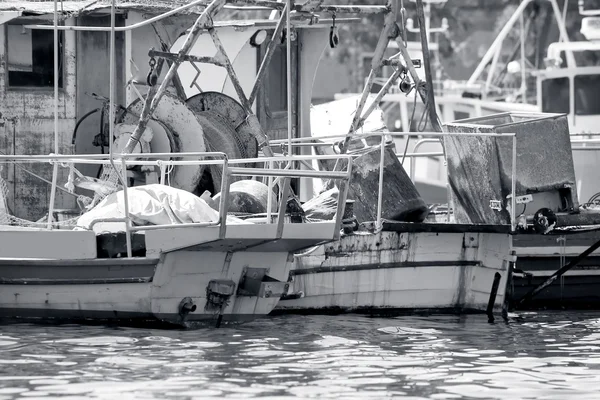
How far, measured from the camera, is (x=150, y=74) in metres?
14.3

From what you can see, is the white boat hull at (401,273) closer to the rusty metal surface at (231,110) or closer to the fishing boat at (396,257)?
the fishing boat at (396,257)

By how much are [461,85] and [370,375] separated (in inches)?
898

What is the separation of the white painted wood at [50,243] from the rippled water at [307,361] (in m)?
0.73

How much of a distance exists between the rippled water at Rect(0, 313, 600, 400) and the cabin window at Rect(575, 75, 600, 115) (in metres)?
11.3

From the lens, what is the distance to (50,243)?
12.8 m

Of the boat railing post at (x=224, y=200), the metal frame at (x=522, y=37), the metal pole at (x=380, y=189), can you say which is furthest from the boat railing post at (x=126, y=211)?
the metal frame at (x=522, y=37)

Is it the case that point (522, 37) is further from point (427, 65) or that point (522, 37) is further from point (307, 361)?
point (307, 361)

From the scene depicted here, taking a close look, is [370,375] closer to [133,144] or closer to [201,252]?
[201,252]

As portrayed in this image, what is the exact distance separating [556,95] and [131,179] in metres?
12.9

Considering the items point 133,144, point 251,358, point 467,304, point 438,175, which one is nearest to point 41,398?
point 251,358

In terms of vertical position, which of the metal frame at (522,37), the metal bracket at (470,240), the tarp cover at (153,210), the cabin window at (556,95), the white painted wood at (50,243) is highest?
the metal frame at (522,37)

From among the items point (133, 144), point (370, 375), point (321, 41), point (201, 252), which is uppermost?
point (321, 41)

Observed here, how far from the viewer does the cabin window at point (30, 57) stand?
14.8 meters

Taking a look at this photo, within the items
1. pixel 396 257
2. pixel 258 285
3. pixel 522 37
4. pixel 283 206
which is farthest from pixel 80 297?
pixel 522 37
